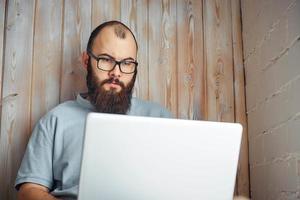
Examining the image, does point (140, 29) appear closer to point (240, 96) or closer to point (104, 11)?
point (104, 11)

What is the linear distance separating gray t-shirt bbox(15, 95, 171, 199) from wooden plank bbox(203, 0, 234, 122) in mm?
554

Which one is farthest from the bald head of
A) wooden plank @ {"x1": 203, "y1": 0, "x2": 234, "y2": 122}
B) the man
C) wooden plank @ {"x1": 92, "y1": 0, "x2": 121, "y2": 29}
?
wooden plank @ {"x1": 203, "y1": 0, "x2": 234, "y2": 122}

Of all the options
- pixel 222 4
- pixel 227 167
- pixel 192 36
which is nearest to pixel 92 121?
pixel 227 167

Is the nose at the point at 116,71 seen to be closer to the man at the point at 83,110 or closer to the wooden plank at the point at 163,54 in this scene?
the man at the point at 83,110

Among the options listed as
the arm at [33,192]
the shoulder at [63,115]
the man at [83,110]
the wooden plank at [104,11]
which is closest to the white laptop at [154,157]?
the arm at [33,192]

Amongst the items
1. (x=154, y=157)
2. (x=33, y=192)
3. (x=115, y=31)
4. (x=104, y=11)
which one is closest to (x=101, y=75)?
(x=115, y=31)

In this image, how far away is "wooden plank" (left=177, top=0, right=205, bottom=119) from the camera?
74.8 inches

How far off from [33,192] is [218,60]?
3.24 ft

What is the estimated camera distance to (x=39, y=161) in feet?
5.05

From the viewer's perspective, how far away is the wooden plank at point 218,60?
1.91m

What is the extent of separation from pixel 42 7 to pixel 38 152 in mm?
679

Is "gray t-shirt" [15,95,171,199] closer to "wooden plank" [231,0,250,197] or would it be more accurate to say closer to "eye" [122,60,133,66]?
"eye" [122,60,133,66]

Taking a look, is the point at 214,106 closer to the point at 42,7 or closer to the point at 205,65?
the point at 205,65

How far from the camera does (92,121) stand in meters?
0.89
